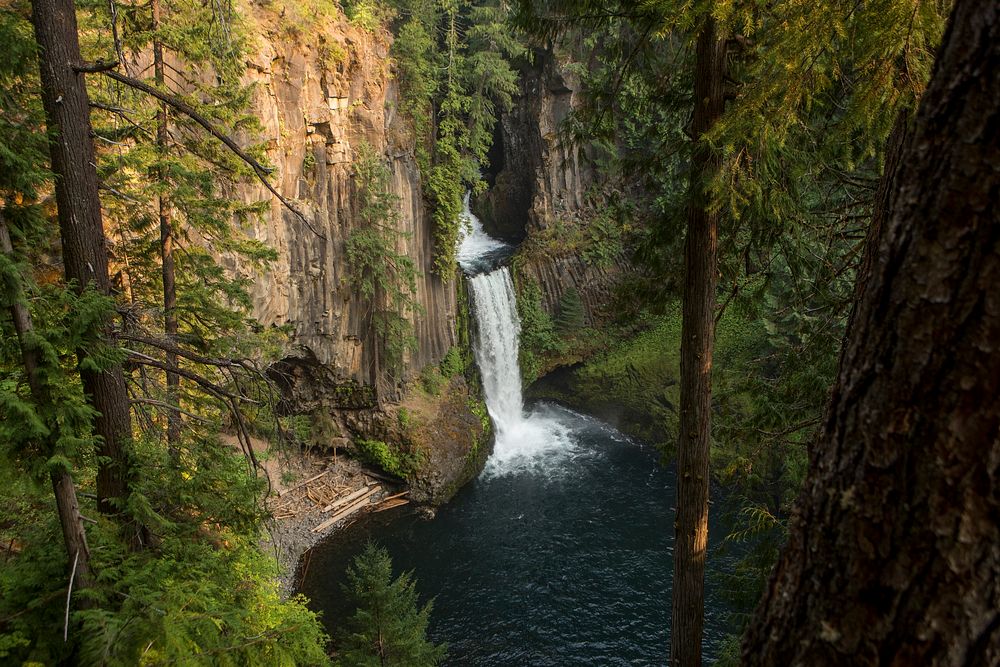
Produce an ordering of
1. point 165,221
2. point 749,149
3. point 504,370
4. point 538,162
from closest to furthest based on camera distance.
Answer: point 749,149
point 165,221
point 504,370
point 538,162

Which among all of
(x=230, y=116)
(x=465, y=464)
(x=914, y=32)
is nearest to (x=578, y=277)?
(x=465, y=464)

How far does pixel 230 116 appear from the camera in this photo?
791 centimetres

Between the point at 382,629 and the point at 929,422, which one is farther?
the point at 382,629

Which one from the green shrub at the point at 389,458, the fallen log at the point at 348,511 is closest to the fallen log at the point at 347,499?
the fallen log at the point at 348,511

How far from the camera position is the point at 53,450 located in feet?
11.9

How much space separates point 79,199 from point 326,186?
11.8 metres

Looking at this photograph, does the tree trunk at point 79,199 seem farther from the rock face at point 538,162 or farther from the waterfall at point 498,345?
the rock face at point 538,162

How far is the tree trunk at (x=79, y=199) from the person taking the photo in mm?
3783

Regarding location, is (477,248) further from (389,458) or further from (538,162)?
(389,458)

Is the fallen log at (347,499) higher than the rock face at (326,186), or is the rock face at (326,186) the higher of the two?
Answer: the rock face at (326,186)

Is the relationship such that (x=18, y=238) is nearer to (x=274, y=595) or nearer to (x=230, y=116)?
(x=230, y=116)

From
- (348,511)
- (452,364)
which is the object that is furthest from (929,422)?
(452,364)

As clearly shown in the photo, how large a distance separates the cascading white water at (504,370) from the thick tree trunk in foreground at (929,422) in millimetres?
18714

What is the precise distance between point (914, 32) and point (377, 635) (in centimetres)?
1003
